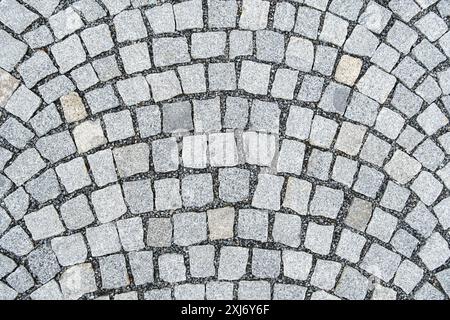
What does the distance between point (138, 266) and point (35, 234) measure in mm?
707

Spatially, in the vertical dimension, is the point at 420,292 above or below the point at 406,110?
below

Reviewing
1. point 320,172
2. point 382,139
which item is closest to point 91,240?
point 320,172

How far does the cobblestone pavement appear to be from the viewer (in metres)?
4.25

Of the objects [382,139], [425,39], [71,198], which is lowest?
[71,198]

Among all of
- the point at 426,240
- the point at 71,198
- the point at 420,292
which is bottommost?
the point at 420,292

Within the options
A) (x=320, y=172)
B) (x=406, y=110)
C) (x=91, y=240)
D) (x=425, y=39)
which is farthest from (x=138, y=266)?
(x=425, y=39)

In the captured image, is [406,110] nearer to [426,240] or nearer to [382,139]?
[382,139]

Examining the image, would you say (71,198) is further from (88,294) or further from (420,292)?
(420,292)

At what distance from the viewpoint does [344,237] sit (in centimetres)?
430

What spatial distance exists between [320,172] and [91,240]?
5.18 feet

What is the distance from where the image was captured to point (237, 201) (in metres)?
4.29

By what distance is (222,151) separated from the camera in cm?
431

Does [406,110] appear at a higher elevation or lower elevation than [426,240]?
higher

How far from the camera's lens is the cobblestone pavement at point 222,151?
13.9 feet
